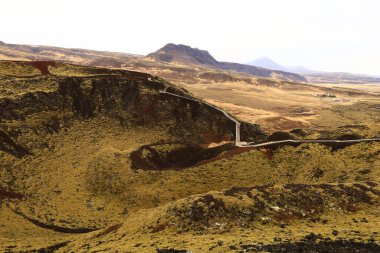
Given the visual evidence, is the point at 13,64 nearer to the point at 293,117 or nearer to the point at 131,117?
the point at 131,117

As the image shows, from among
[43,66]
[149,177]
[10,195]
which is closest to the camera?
[10,195]

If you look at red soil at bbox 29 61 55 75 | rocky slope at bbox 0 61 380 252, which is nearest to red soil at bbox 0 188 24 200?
rocky slope at bbox 0 61 380 252

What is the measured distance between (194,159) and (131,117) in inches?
971

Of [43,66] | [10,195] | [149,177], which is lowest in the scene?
[10,195]

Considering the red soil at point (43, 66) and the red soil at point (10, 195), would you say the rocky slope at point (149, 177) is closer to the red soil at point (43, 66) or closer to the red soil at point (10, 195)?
the red soil at point (10, 195)

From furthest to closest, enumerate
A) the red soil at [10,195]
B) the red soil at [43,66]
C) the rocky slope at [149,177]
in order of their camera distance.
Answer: the red soil at [43,66] < the red soil at [10,195] < the rocky slope at [149,177]

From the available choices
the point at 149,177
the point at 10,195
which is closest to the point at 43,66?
the point at 10,195

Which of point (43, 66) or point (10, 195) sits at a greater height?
point (43, 66)

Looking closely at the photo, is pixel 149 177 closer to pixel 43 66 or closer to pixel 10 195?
pixel 10 195

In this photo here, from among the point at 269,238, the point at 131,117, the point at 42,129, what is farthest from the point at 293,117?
the point at 269,238

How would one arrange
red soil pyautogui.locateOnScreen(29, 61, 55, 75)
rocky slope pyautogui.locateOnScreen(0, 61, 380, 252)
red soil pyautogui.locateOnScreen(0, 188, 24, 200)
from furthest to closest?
red soil pyautogui.locateOnScreen(29, 61, 55, 75) → red soil pyautogui.locateOnScreen(0, 188, 24, 200) → rocky slope pyautogui.locateOnScreen(0, 61, 380, 252)

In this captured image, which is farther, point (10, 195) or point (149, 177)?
point (149, 177)

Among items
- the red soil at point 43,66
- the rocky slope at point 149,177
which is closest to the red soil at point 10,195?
the rocky slope at point 149,177

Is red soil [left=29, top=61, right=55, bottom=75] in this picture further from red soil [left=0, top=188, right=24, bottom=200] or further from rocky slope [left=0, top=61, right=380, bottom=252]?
red soil [left=0, top=188, right=24, bottom=200]
